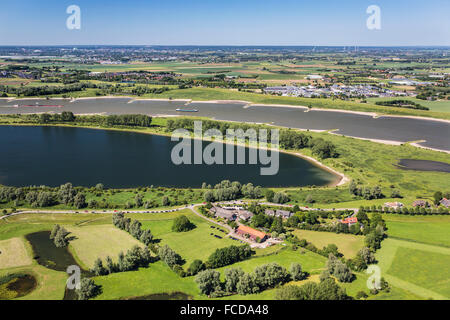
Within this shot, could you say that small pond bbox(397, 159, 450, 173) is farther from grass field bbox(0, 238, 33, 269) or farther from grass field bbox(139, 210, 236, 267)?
grass field bbox(0, 238, 33, 269)

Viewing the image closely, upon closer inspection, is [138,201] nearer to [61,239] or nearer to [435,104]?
[61,239]

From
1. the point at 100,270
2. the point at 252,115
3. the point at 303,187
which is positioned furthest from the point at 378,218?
the point at 252,115

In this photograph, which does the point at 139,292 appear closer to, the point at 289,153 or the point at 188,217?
the point at 188,217

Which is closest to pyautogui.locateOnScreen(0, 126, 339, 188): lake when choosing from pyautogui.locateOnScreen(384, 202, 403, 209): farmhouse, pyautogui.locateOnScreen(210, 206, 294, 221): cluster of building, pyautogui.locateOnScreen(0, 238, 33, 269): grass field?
pyautogui.locateOnScreen(210, 206, 294, 221): cluster of building

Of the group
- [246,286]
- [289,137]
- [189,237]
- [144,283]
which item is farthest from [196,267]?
[289,137]


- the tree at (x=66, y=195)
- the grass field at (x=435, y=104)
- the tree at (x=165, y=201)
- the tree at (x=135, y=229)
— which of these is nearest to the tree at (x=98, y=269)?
the tree at (x=135, y=229)
